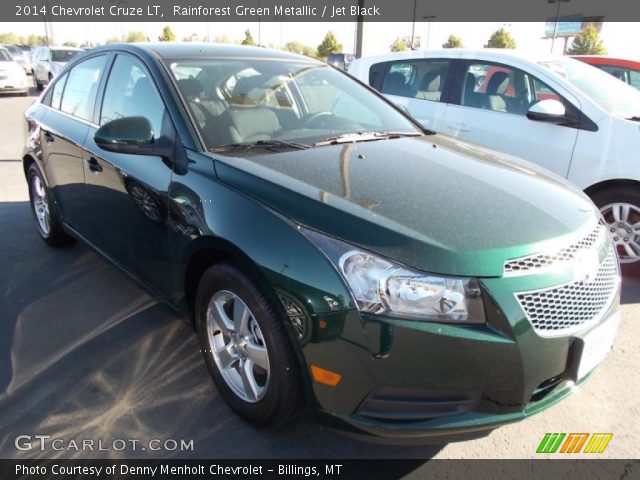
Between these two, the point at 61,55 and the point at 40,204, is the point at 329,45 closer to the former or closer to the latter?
the point at 61,55

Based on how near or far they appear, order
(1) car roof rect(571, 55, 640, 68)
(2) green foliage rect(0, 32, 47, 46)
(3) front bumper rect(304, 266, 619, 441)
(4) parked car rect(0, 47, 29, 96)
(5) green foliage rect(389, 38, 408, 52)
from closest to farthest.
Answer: (3) front bumper rect(304, 266, 619, 441) < (1) car roof rect(571, 55, 640, 68) < (4) parked car rect(0, 47, 29, 96) < (5) green foliage rect(389, 38, 408, 52) < (2) green foliage rect(0, 32, 47, 46)

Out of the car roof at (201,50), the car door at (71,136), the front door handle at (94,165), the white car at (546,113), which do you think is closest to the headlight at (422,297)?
the car roof at (201,50)

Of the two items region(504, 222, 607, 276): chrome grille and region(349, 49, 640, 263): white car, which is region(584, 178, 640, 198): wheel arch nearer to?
region(349, 49, 640, 263): white car

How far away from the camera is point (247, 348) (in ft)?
7.45

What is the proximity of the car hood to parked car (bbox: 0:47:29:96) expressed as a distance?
1847 cm

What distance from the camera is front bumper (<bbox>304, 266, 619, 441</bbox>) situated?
1.75 metres

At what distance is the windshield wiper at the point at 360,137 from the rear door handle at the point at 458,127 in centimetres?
196

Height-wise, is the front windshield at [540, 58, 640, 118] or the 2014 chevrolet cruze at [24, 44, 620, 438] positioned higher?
the front windshield at [540, 58, 640, 118]

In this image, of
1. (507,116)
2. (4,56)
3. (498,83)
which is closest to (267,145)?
(507,116)

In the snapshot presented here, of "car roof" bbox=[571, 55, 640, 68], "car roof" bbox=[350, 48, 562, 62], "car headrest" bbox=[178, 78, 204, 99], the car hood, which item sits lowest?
the car hood

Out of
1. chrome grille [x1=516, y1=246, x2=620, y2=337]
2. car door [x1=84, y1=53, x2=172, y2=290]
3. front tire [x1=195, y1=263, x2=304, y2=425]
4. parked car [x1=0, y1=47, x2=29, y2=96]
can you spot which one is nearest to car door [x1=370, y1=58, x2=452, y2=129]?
car door [x1=84, y1=53, x2=172, y2=290]

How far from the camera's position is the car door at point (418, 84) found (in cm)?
526

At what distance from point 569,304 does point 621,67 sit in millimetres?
6723

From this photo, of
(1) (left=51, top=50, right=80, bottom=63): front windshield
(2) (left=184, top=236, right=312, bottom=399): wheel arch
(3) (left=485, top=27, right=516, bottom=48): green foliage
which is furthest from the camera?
(3) (left=485, top=27, right=516, bottom=48): green foliage
